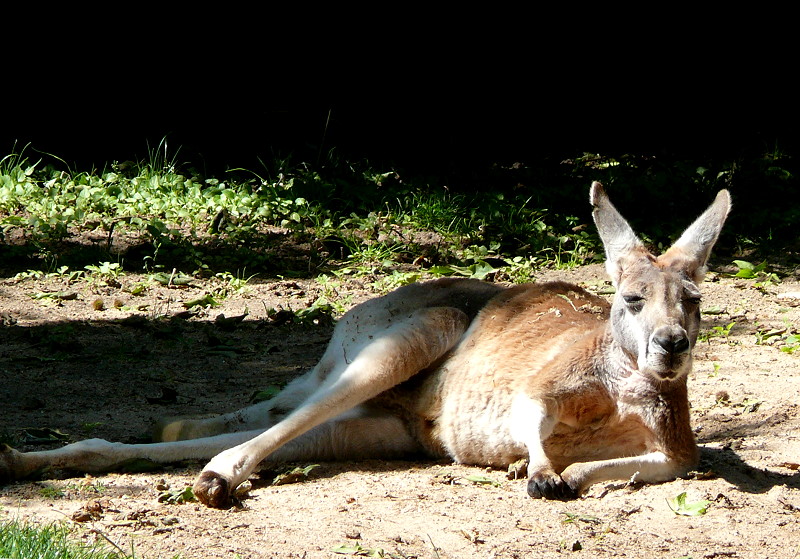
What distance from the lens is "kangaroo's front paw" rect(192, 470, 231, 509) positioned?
11.2 ft

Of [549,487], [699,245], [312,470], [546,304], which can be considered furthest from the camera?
[546,304]

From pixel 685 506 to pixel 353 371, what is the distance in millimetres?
1487

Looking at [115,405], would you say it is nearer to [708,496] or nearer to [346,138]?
[708,496]

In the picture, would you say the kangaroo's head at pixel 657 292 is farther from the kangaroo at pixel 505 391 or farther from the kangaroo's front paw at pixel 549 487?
the kangaroo's front paw at pixel 549 487

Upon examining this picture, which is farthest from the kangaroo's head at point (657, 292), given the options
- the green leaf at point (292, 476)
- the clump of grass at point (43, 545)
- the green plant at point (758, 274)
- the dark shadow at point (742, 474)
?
the green plant at point (758, 274)

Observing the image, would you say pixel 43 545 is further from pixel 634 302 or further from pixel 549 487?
pixel 634 302

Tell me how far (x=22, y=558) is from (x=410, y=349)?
7.00 feet

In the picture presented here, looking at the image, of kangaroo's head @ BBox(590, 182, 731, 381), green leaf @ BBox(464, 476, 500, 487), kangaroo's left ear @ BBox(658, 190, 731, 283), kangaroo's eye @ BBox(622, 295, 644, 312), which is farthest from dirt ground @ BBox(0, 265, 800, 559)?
kangaroo's left ear @ BBox(658, 190, 731, 283)

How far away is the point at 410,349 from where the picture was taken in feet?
14.3

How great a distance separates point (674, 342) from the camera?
11.5ft

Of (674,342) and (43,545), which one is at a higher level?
(674,342)

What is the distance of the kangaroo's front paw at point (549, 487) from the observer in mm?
3549

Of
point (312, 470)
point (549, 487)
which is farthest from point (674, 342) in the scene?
point (312, 470)

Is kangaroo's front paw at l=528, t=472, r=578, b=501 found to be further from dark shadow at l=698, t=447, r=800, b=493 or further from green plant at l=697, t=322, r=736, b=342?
green plant at l=697, t=322, r=736, b=342
